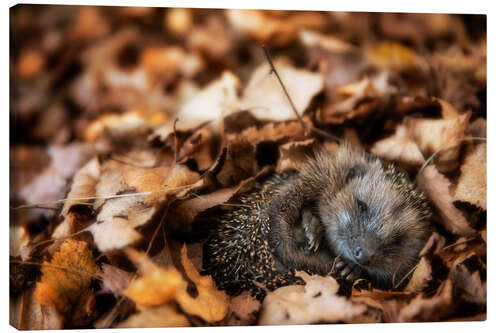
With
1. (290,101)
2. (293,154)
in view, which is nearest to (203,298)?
(293,154)

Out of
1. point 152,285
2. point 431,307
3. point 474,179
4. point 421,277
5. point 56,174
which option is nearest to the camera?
point 152,285

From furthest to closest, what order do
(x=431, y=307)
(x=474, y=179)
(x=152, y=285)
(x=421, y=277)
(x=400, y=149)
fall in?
1. (x=400, y=149)
2. (x=474, y=179)
3. (x=421, y=277)
4. (x=431, y=307)
5. (x=152, y=285)

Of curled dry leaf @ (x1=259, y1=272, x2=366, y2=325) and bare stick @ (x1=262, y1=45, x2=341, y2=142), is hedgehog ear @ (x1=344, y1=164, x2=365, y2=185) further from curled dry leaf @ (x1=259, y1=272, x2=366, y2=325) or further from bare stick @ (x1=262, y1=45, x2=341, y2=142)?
curled dry leaf @ (x1=259, y1=272, x2=366, y2=325)

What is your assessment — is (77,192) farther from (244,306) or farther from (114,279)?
(244,306)

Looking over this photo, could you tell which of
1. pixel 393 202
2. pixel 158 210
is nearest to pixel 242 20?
pixel 158 210

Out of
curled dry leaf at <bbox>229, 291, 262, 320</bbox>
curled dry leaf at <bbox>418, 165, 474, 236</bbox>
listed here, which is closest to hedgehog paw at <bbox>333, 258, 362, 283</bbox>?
curled dry leaf at <bbox>229, 291, 262, 320</bbox>

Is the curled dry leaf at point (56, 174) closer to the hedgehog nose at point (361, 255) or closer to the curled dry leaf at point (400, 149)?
the hedgehog nose at point (361, 255)
